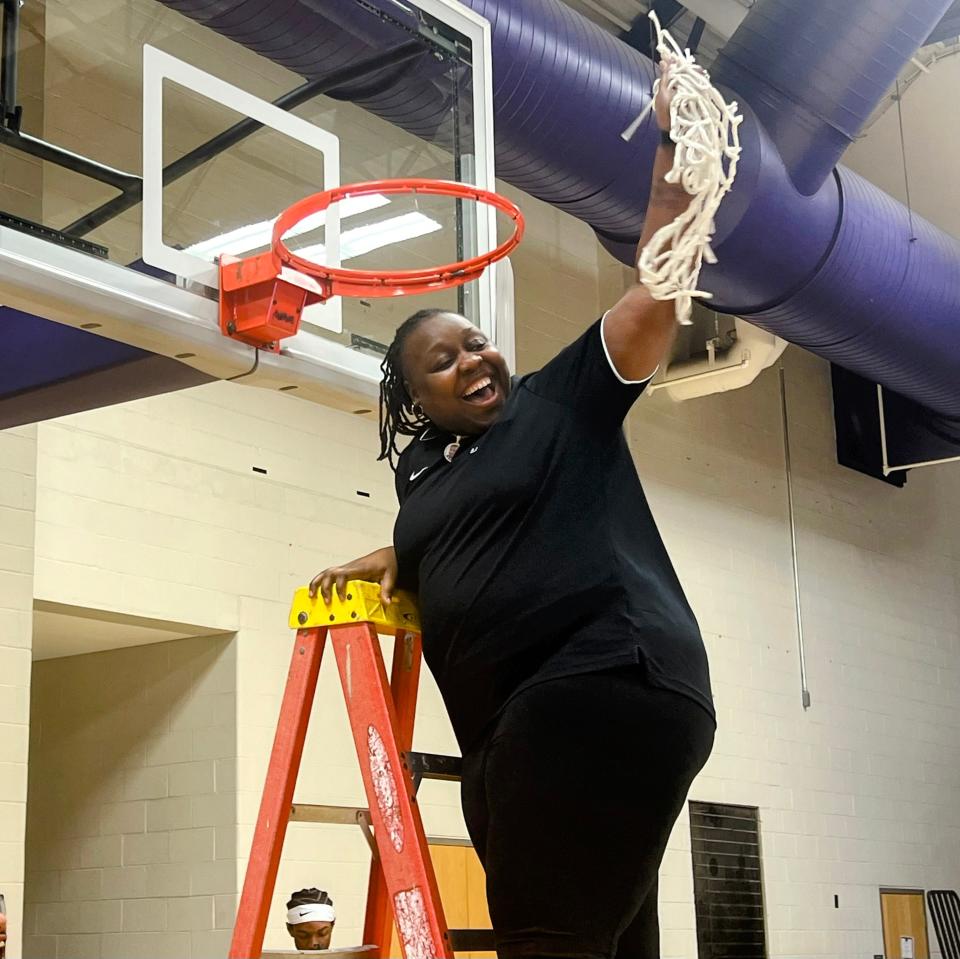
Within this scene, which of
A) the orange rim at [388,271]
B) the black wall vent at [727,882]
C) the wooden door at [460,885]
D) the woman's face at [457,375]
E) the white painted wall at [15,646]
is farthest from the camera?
the black wall vent at [727,882]

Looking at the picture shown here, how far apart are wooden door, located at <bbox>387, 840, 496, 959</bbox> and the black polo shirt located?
13.5 feet

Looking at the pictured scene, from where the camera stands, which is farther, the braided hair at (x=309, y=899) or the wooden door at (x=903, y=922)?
the wooden door at (x=903, y=922)

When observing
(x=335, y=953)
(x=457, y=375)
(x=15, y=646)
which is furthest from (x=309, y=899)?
(x=457, y=375)

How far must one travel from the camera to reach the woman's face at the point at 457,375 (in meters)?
2.12

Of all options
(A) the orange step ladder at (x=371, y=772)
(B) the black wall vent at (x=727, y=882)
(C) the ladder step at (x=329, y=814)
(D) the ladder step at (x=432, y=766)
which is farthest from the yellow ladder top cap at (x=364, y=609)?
(B) the black wall vent at (x=727, y=882)

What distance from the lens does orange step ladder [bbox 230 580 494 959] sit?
7.01 feet

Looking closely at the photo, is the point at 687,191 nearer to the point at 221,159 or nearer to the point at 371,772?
the point at 371,772

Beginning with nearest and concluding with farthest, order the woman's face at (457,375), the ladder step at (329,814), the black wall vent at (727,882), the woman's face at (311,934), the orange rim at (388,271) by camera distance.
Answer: the woman's face at (457,375)
the ladder step at (329,814)
the orange rim at (388,271)
the woman's face at (311,934)
the black wall vent at (727,882)

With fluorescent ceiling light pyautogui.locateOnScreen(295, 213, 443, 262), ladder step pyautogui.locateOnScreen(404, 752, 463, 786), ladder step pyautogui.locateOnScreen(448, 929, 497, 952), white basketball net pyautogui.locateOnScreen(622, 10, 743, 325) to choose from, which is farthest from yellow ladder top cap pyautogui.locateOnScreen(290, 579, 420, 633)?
fluorescent ceiling light pyautogui.locateOnScreen(295, 213, 443, 262)

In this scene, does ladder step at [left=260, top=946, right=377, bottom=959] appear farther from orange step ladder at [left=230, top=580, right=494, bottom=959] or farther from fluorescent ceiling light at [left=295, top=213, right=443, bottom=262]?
fluorescent ceiling light at [left=295, top=213, right=443, bottom=262]

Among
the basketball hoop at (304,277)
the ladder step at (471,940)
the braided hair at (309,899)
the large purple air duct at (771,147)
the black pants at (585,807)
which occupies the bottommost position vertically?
the ladder step at (471,940)

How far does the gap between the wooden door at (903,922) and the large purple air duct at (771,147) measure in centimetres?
386

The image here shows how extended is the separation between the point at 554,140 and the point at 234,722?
2.48m

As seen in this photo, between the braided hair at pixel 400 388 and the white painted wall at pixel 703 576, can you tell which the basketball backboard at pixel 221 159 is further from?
the white painted wall at pixel 703 576
